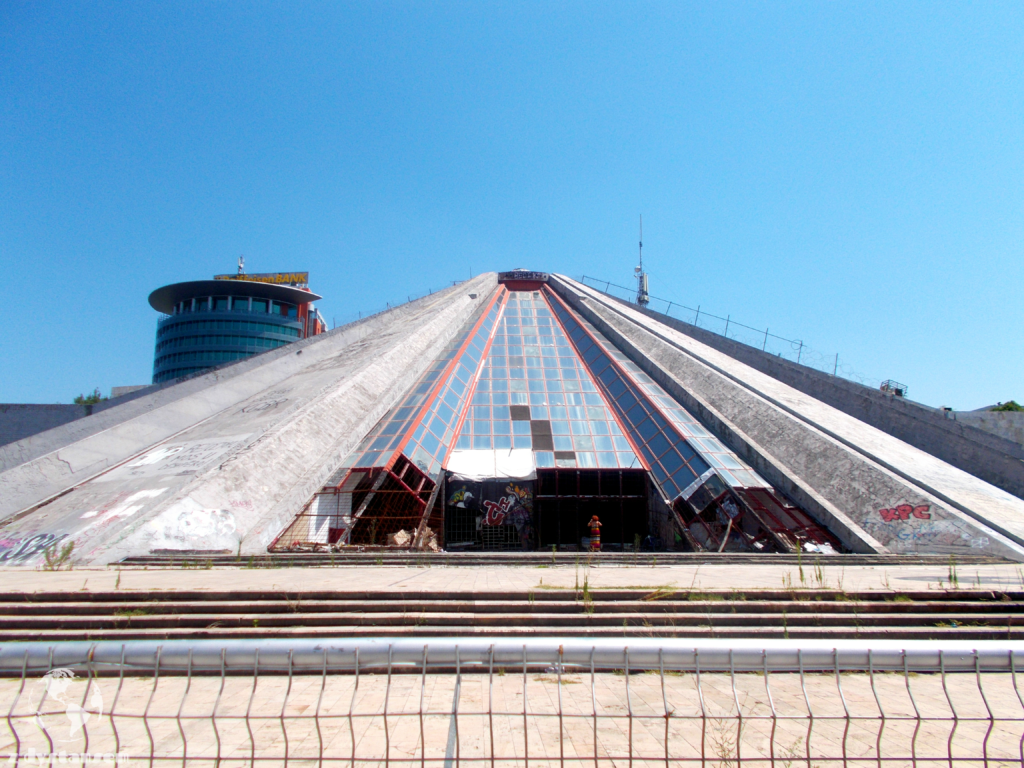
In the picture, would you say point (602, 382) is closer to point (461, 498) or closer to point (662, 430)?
point (662, 430)

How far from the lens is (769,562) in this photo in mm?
11031

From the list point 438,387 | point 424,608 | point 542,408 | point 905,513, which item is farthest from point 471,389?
point 424,608

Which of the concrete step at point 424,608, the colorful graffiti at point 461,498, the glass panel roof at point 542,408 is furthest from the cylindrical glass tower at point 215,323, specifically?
the concrete step at point 424,608

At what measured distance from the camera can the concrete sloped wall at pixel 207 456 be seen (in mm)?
11156

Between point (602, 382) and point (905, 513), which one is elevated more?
point (602, 382)

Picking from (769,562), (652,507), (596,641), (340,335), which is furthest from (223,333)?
(596,641)

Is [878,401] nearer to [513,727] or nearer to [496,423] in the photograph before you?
[496,423]

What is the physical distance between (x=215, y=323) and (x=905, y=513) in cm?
6692

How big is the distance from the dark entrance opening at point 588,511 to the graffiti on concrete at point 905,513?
6338 millimetres

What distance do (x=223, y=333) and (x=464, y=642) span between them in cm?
6826

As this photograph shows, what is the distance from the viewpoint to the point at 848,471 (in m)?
13.3

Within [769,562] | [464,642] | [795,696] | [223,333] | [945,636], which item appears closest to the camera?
[464,642]

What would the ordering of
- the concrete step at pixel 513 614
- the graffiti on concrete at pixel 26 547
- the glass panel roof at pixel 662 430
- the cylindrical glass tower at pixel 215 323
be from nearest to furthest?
the concrete step at pixel 513 614
the graffiti on concrete at pixel 26 547
the glass panel roof at pixel 662 430
the cylindrical glass tower at pixel 215 323

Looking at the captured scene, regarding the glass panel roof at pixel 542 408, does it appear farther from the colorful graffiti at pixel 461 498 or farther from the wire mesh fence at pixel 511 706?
the wire mesh fence at pixel 511 706
